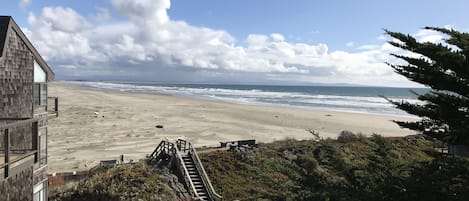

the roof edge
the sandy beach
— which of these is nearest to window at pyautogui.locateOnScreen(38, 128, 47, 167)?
the roof edge

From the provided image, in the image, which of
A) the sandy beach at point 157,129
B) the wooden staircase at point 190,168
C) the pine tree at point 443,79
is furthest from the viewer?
the sandy beach at point 157,129

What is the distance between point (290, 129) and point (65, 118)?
75.5 ft

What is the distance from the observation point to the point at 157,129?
36.0 meters

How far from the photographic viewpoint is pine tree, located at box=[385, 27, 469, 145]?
5.77 meters

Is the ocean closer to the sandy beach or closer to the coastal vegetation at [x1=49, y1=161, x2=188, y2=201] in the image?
the sandy beach

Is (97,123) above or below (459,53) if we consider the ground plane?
below

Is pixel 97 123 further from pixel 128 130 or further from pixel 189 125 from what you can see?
pixel 189 125

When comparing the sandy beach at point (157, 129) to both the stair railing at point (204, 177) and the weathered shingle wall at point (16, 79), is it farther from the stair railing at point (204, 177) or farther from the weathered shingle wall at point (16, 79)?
the weathered shingle wall at point (16, 79)

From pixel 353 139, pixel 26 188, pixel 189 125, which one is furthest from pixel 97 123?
pixel 26 188

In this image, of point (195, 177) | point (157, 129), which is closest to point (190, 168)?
point (195, 177)

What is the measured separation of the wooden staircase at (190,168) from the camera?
17.3m

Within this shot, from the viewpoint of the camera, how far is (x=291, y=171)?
697cm

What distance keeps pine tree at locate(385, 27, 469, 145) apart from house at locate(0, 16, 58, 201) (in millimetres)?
8777


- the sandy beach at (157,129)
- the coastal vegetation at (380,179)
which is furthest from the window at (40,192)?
the coastal vegetation at (380,179)
